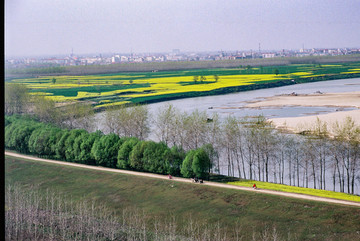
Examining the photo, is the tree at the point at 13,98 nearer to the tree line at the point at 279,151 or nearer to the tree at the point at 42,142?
the tree at the point at 42,142

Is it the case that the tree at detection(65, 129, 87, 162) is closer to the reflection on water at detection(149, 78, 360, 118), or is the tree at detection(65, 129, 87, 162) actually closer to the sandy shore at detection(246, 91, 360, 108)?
the reflection on water at detection(149, 78, 360, 118)

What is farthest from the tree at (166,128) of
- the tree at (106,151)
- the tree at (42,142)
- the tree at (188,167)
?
the tree at (42,142)

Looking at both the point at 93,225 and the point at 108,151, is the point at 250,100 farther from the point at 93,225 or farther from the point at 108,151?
the point at 93,225

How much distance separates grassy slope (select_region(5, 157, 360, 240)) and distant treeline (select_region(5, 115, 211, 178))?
472mm

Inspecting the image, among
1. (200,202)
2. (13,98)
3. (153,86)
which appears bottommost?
(200,202)

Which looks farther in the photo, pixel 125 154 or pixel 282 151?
pixel 125 154

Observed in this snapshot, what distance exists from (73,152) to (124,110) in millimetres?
2126

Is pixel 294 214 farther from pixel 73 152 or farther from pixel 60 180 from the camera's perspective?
pixel 73 152

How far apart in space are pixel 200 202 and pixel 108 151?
273cm

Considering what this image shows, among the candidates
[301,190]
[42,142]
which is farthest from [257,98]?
[301,190]

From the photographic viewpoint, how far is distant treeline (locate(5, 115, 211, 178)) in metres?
7.35

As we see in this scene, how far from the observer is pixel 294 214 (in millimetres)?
5613

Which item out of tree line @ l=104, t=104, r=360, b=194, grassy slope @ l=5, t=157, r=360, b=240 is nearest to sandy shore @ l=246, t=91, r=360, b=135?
tree line @ l=104, t=104, r=360, b=194

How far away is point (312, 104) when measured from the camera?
41.5 ft
